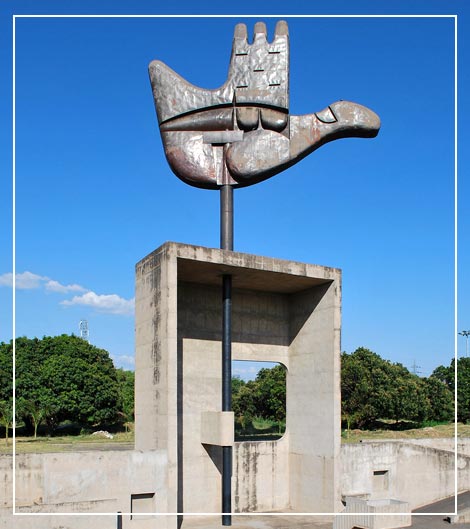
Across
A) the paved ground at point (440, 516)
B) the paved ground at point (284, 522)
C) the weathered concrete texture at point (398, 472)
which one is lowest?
the paved ground at point (440, 516)

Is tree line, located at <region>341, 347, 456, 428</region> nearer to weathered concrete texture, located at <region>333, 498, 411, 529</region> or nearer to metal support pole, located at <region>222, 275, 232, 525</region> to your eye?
weathered concrete texture, located at <region>333, 498, 411, 529</region>

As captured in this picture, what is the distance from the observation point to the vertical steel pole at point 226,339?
1672 centimetres

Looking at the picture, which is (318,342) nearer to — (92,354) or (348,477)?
(348,477)

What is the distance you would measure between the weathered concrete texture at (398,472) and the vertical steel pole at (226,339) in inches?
173

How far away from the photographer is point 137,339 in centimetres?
1773

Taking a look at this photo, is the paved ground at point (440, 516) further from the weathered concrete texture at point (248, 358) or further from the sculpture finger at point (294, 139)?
the sculpture finger at point (294, 139)

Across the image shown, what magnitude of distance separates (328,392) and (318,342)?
1.64m

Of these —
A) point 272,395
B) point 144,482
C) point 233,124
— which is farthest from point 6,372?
point 233,124

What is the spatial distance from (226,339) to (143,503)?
4.80m

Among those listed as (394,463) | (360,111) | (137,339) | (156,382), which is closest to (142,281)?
(137,339)

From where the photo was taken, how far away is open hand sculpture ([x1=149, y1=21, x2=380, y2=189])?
17.7 m

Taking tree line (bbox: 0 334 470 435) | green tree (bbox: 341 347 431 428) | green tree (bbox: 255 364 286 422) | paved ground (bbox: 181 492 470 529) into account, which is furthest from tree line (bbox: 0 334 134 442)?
paved ground (bbox: 181 492 470 529)

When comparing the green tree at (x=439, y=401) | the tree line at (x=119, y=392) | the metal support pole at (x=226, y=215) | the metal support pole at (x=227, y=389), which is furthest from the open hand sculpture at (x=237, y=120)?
the green tree at (x=439, y=401)

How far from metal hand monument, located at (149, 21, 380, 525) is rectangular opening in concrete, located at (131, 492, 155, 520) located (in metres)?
4.27
